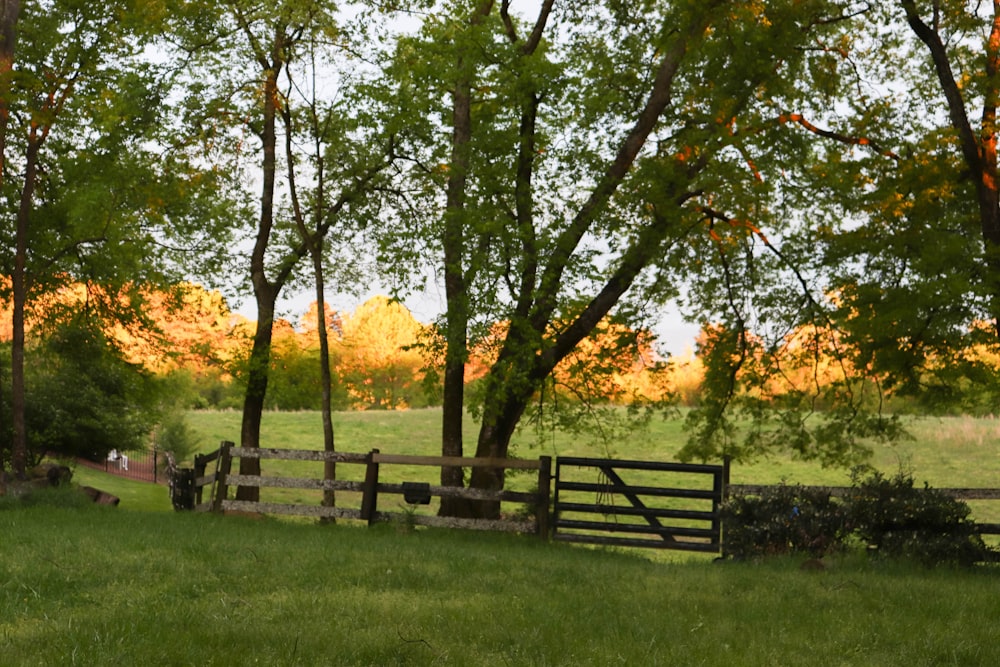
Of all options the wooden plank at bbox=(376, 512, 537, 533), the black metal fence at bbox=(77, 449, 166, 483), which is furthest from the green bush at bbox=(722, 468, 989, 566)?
the black metal fence at bbox=(77, 449, 166, 483)

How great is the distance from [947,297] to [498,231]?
778cm

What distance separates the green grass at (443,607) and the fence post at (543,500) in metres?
2.89

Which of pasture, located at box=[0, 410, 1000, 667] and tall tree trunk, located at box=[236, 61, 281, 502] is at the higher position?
tall tree trunk, located at box=[236, 61, 281, 502]

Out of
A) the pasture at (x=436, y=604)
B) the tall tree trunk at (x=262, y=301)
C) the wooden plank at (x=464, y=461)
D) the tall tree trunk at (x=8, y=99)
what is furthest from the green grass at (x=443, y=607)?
the tall tree trunk at (x=262, y=301)

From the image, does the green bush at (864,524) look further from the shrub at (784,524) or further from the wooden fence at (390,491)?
the wooden fence at (390,491)

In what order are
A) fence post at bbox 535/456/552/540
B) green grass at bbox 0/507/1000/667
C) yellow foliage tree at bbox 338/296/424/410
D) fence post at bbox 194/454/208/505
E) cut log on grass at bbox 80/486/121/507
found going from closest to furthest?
green grass at bbox 0/507/1000/667 < fence post at bbox 535/456/552/540 < cut log on grass at bbox 80/486/121/507 < fence post at bbox 194/454/208/505 < yellow foliage tree at bbox 338/296/424/410

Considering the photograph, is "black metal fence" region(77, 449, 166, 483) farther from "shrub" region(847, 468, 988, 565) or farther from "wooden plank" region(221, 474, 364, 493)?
"shrub" region(847, 468, 988, 565)

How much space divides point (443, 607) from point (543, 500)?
8.56 metres

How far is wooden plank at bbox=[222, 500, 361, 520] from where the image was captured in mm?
18203

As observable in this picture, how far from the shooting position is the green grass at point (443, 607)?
722 centimetres

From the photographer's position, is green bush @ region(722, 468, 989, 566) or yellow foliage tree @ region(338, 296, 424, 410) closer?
green bush @ region(722, 468, 989, 566)

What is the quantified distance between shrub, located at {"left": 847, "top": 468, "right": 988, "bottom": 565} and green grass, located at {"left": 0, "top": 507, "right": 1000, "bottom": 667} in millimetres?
586

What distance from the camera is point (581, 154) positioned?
20781 mm

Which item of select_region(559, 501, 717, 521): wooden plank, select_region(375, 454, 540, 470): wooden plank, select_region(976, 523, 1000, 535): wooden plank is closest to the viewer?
select_region(976, 523, 1000, 535): wooden plank
